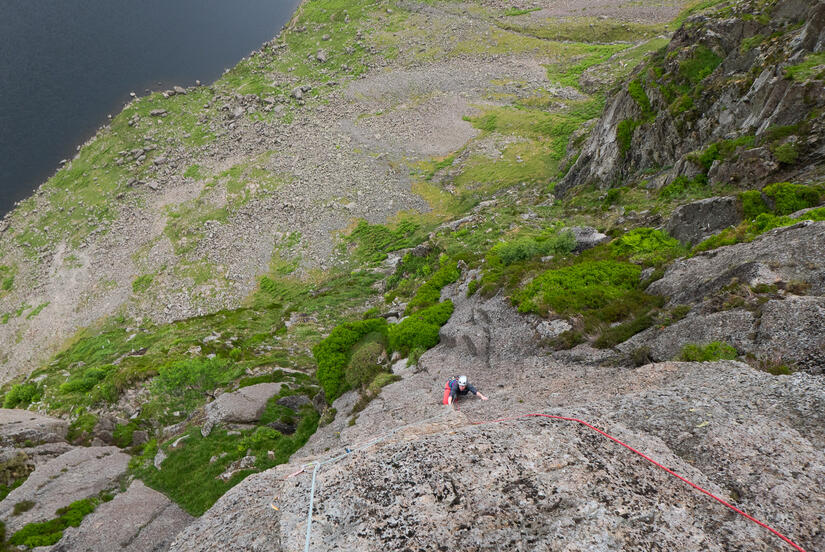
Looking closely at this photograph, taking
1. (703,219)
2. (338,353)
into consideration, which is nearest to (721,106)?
(703,219)

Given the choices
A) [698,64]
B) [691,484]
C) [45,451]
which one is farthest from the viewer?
[698,64]

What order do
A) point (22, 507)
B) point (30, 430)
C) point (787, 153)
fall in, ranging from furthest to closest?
1. point (30, 430)
2. point (787, 153)
3. point (22, 507)

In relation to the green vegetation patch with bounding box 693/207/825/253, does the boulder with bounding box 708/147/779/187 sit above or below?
above

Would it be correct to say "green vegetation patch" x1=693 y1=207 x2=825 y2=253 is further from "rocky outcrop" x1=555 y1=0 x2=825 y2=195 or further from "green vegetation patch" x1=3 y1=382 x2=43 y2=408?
"green vegetation patch" x1=3 y1=382 x2=43 y2=408

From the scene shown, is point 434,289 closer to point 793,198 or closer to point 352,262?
point 793,198

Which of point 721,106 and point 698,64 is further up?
point 698,64

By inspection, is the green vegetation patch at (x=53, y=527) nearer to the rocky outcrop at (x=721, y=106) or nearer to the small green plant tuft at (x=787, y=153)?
the rocky outcrop at (x=721, y=106)

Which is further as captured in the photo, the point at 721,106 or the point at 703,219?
the point at 721,106

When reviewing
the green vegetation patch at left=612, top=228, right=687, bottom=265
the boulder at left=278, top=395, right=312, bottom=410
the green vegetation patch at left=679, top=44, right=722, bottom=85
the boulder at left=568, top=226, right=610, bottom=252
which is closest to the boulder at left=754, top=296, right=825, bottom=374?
the green vegetation patch at left=612, top=228, right=687, bottom=265

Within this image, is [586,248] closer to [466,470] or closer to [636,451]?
[636,451]
